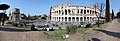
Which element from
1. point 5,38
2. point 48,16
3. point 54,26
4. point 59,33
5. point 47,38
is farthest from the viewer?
point 54,26

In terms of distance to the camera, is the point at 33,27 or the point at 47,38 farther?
the point at 33,27

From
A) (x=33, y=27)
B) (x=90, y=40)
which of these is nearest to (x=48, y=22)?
(x=33, y=27)

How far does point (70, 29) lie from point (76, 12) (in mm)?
2524

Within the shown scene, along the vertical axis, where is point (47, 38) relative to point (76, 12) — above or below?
below

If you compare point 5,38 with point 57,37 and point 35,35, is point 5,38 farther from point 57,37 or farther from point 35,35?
point 57,37

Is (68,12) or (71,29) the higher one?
(68,12)

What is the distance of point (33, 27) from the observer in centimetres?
1529

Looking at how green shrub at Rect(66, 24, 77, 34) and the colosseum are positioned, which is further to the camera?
the colosseum

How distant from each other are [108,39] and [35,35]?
4.31 m

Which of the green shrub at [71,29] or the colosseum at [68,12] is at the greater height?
the colosseum at [68,12]

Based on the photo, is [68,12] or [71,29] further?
[68,12]

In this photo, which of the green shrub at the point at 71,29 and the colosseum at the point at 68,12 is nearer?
the green shrub at the point at 71,29

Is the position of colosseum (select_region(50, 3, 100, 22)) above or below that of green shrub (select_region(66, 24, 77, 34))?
above

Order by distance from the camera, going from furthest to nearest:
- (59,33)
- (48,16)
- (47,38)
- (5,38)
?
(48,16), (59,33), (47,38), (5,38)
